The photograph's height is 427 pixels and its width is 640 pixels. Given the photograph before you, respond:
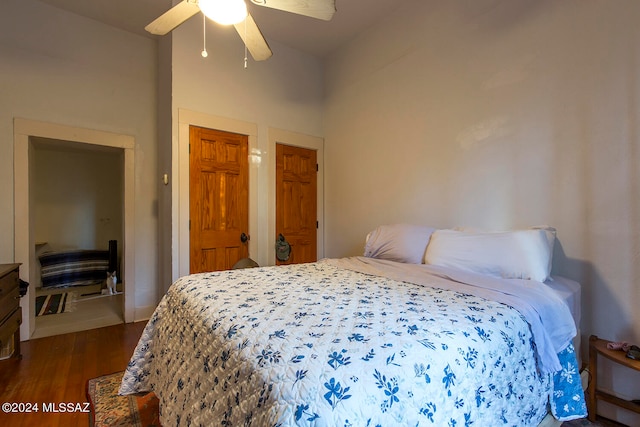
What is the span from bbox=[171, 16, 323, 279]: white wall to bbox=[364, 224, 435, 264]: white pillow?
1.39 metres

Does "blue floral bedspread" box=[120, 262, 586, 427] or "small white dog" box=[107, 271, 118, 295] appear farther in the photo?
"small white dog" box=[107, 271, 118, 295]

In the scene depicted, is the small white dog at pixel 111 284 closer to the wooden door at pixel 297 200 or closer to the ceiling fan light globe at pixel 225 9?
the wooden door at pixel 297 200

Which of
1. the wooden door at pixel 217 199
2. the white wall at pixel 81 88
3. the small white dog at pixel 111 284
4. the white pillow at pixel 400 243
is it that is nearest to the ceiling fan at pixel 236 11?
the wooden door at pixel 217 199

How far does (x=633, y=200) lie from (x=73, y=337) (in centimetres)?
447

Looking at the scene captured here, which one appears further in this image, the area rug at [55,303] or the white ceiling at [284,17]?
the area rug at [55,303]

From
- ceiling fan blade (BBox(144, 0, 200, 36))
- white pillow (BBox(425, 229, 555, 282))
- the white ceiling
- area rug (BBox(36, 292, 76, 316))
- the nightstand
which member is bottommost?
area rug (BBox(36, 292, 76, 316))

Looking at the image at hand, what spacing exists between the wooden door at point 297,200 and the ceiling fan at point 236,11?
5.55ft

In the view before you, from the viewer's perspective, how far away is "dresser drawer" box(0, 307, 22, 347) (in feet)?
6.86

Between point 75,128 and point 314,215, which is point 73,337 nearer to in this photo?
point 75,128

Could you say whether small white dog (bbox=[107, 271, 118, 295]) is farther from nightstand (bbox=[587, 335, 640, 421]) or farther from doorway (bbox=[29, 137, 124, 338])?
nightstand (bbox=[587, 335, 640, 421])

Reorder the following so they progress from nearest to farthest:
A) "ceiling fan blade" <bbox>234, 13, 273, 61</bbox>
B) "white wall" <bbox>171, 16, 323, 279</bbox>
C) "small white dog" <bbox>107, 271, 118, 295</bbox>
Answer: "ceiling fan blade" <bbox>234, 13, 273, 61</bbox>, "white wall" <bbox>171, 16, 323, 279</bbox>, "small white dog" <bbox>107, 271, 118, 295</bbox>

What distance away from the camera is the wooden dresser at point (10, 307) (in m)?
2.11

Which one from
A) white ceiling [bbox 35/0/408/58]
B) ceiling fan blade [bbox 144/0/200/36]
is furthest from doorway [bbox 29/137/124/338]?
ceiling fan blade [bbox 144/0/200/36]

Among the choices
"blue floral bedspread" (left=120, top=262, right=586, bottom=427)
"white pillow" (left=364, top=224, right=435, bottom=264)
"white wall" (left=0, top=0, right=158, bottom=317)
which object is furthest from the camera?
"white wall" (left=0, top=0, right=158, bottom=317)
